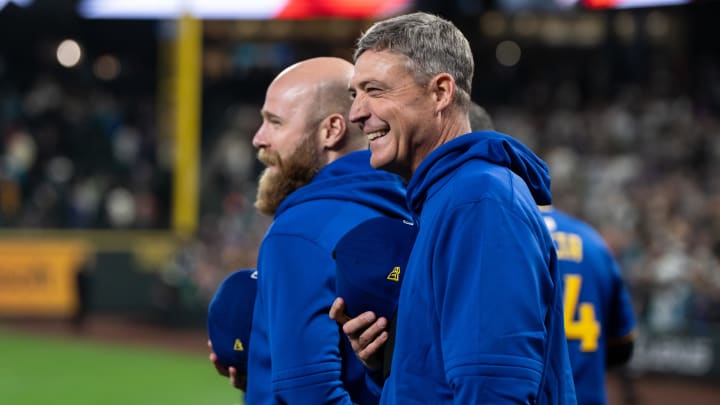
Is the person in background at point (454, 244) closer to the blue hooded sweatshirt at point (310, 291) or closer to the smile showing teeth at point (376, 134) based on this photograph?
the smile showing teeth at point (376, 134)

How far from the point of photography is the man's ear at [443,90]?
2.19 m

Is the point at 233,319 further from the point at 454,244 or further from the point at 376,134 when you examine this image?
the point at 454,244

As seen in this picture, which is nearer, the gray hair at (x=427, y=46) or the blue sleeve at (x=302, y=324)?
the gray hair at (x=427, y=46)

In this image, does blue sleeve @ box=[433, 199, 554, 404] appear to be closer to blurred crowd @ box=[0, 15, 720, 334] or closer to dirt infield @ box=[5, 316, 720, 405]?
dirt infield @ box=[5, 316, 720, 405]

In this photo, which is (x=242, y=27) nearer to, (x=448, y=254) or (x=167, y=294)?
(x=167, y=294)

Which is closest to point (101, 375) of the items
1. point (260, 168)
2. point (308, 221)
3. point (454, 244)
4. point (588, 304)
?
point (588, 304)

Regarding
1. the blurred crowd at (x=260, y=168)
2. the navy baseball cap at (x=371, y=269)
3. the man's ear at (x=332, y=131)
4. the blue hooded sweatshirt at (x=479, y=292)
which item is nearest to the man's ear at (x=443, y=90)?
the blue hooded sweatshirt at (x=479, y=292)

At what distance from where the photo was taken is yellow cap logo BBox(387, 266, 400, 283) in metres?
2.22

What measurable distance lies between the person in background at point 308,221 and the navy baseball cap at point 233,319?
62 mm

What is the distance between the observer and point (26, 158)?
1973cm

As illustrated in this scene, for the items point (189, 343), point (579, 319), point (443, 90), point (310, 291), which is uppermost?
point (443, 90)

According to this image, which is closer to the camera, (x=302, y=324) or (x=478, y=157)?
(x=478, y=157)

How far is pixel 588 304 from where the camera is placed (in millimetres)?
4305

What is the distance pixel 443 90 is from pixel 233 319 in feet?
3.25
